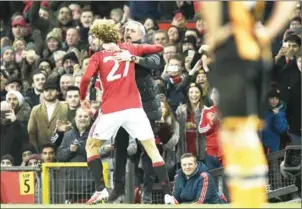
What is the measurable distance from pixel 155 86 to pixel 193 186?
1.20m

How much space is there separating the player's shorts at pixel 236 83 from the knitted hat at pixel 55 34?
11.9 meters

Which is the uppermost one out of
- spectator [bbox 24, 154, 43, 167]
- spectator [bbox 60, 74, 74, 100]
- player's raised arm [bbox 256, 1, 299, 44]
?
spectator [bbox 60, 74, 74, 100]

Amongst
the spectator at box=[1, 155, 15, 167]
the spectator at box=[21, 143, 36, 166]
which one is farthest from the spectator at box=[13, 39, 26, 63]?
the spectator at box=[1, 155, 15, 167]

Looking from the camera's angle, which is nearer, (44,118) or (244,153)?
(244,153)

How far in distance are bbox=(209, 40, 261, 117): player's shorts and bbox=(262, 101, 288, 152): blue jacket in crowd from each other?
23.6ft

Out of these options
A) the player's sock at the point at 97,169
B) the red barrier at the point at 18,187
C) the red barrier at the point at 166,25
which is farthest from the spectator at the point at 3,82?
the player's sock at the point at 97,169

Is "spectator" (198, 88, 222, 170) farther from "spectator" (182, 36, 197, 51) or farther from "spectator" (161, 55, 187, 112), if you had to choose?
"spectator" (182, 36, 197, 51)

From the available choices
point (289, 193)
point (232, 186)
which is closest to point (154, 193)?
point (289, 193)

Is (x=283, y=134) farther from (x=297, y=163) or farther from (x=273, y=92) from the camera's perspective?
(x=297, y=163)

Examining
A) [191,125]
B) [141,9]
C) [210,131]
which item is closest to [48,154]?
[191,125]

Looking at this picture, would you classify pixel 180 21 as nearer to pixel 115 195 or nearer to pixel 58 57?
pixel 58 57

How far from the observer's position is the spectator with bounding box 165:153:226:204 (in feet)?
45.4

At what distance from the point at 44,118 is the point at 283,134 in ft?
10.5

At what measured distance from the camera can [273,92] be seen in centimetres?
1577
